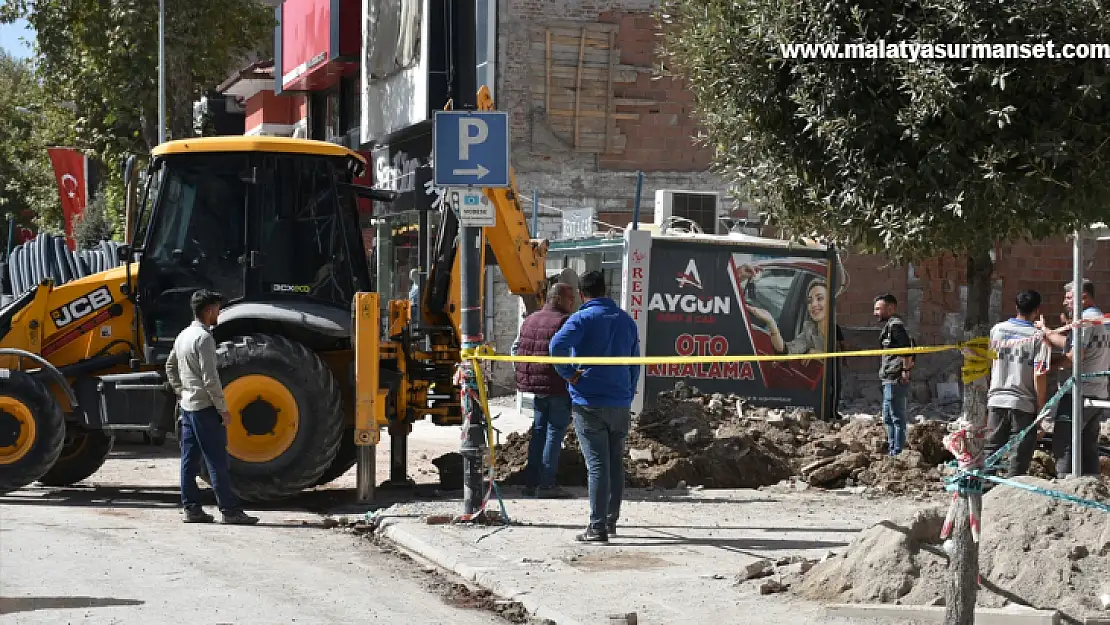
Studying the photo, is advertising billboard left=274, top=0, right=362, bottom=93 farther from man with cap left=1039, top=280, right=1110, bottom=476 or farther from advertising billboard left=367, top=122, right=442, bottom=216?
man with cap left=1039, top=280, right=1110, bottom=476

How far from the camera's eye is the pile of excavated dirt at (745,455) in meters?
13.6

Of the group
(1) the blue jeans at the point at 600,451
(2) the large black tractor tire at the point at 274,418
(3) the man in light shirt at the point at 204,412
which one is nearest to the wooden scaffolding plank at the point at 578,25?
(2) the large black tractor tire at the point at 274,418

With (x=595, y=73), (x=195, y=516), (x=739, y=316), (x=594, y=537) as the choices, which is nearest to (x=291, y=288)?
(x=195, y=516)

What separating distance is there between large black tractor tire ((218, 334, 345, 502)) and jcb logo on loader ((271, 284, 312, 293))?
687mm

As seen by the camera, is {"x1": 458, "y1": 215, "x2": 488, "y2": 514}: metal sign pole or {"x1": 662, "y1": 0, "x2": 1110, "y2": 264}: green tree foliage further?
{"x1": 458, "y1": 215, "x2": 488, "y2": 514}: metal sign pole

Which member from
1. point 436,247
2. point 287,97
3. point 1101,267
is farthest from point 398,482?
point 287,97

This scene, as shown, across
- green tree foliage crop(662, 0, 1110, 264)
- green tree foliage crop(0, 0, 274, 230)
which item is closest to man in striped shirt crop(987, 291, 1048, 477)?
green tree foliage crop(662, 0, 1110, 264)

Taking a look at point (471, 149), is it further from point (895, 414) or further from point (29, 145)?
point (29, 145)

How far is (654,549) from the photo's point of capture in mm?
9820

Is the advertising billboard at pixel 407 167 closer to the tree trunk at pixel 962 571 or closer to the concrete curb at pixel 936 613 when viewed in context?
the concrete curb at pixel 936 613

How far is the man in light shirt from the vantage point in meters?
11.4

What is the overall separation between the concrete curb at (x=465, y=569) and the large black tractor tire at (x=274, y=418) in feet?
4.26

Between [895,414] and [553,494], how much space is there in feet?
13.1

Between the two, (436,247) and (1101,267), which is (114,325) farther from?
(1101,267)
